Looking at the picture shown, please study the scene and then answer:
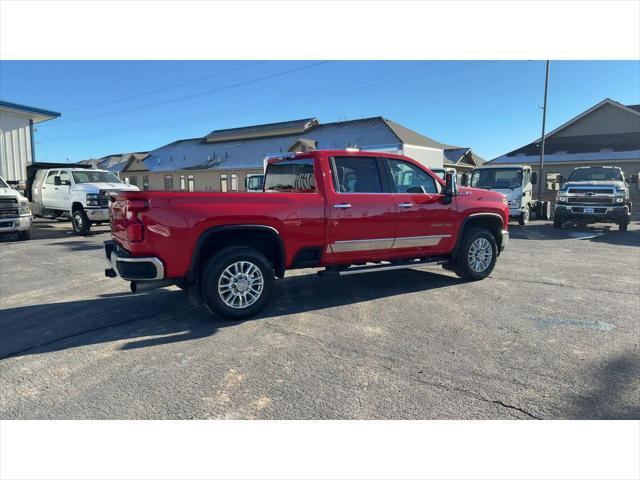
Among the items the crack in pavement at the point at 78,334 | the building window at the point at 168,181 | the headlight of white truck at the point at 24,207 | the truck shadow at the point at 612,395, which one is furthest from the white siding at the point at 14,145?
the truck shadow at the point at 612,395

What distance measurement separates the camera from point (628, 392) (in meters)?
3.19

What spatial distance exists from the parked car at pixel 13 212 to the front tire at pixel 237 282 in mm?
10085

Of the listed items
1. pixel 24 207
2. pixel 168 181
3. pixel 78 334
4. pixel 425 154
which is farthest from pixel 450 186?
pixel 168 181

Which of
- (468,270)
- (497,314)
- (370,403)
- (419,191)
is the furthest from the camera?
(468,270)

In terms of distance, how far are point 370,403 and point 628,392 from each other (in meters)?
1.85

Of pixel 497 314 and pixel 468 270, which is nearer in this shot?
pixel 497 314

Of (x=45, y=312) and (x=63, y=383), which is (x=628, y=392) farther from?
(x=45, y=312)

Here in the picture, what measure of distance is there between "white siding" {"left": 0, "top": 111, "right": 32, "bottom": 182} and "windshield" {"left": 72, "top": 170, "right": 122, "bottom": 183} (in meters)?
7.59

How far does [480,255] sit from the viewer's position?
6.80m

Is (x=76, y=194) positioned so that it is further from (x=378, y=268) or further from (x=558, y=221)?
(x=558, y=221)

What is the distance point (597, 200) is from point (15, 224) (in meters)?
17.3

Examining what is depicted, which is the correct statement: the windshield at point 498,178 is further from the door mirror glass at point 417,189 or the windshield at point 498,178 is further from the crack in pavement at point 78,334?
the crack in pavement at point 78,334

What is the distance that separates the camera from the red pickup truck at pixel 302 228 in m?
4.48

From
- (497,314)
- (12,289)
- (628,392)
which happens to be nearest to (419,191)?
(497,314)
